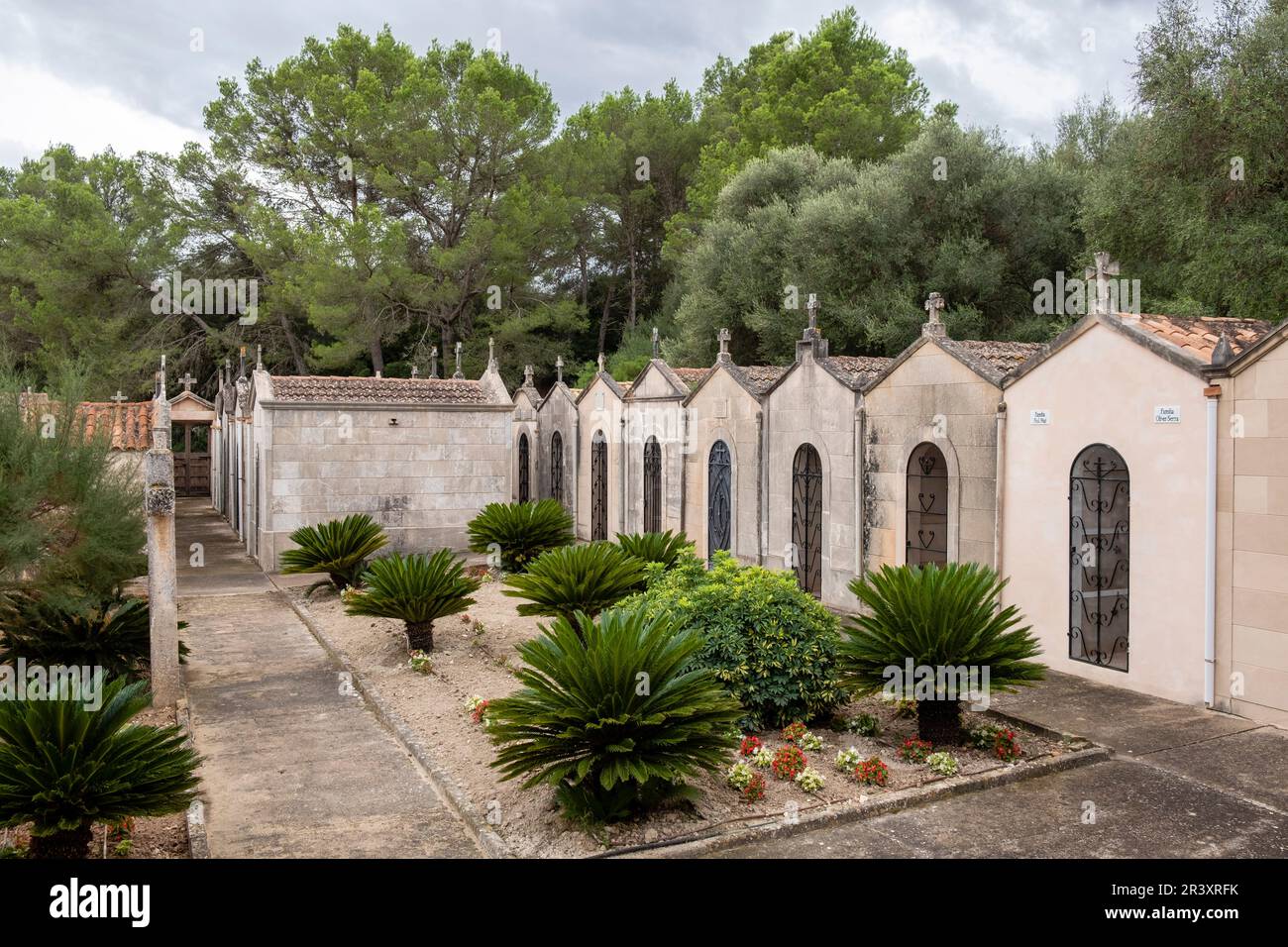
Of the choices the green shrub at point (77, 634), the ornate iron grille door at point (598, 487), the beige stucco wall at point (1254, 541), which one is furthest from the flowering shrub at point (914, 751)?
the ornate iron grille door at point (598, 487)

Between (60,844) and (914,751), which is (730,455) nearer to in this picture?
(914,751)

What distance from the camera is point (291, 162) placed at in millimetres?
34031

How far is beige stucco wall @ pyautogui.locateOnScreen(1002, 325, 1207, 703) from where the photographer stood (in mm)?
8953

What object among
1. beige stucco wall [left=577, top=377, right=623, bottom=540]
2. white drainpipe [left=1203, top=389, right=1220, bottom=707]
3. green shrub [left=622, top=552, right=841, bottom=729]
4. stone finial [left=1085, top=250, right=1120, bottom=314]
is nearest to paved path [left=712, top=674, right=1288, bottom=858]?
white drainpipe [left=1203, top=389, right=1220, bottom=707]

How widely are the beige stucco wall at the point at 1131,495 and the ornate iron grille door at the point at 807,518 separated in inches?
135

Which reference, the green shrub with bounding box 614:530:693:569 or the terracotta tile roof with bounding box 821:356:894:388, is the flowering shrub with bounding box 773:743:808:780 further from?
the terracotta tile roof with bounding box 821:356:894:388

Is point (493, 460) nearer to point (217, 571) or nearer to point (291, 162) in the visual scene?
point (217, 571)

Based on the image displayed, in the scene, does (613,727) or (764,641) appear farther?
(764,641)

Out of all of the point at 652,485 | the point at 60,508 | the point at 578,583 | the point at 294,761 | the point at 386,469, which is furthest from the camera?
the point at 386,469

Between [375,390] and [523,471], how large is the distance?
228 inches

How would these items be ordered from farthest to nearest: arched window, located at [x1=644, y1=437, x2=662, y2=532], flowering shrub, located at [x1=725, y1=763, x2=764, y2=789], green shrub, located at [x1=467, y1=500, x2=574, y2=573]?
arched window, located at [x1=644, y1=437, x2=662, y2=532] < green shrub, located at [x1=467, y1=500, x2=574, y2=573] < flowering shrub, located at [x1=725, y1=763, x2=764, y2=789]

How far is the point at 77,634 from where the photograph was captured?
995cm

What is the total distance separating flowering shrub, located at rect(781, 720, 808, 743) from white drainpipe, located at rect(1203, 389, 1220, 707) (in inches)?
145

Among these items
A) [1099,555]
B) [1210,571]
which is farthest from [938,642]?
[1099,555]
